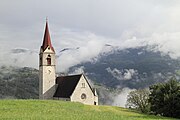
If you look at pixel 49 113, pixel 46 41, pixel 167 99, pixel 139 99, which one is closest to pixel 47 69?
pixel 46 41

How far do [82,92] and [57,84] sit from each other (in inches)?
423

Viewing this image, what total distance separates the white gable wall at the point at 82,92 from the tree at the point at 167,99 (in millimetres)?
24373

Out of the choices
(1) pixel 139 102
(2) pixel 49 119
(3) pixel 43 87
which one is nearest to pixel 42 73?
(3) pixel 43 87

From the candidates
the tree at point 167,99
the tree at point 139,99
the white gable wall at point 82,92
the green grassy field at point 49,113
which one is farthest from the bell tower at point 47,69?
the tree at point 167,99

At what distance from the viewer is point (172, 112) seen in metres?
65.8

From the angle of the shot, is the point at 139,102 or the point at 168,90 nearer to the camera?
the point at 168,90

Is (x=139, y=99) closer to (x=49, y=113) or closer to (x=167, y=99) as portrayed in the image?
(x=167, y=99)

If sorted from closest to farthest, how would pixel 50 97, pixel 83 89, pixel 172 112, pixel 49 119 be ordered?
pixel 49 119 → pixel 172 112 → pixel 83 89 → pixel 50 97

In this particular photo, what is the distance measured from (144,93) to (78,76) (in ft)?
61.6

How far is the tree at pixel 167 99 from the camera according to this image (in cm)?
6519

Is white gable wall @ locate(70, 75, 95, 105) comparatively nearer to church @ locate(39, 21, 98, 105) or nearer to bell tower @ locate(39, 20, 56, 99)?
church @ locate(39, 21, 98, 105)

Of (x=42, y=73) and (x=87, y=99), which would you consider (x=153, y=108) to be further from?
(x=42, y=73)

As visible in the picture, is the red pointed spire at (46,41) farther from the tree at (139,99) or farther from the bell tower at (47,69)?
the tree at (139,99)

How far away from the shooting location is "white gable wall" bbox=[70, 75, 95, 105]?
88.9m
